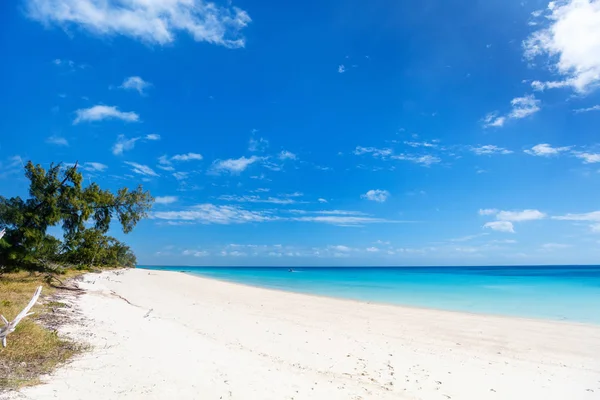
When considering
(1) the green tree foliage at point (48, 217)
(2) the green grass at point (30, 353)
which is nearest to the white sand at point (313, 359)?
(2) the green grass at point (30, 353)

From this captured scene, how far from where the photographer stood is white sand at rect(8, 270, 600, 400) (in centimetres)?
573

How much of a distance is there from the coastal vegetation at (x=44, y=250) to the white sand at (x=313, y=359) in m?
0.71

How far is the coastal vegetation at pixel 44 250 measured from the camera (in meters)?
6.51

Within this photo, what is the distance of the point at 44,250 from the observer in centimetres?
2072

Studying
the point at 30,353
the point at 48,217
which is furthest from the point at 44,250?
the point at 30,353

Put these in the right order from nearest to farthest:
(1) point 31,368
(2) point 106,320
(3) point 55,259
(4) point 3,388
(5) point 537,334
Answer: (4) point 3,388
(1) point 31,368
(2) point 106,320
(5) point 537,334
(3) point 55,259

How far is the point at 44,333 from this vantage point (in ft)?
25.6

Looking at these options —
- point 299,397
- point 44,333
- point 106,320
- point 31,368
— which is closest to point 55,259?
point 106,320

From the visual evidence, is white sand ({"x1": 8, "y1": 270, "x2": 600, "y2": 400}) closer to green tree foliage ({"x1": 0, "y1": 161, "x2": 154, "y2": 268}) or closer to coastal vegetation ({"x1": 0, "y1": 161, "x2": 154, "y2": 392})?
coastal vegetation ({"x1": 0, "y1": 161, "x2": 154, "y2": 392})

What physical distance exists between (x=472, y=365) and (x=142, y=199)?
26439 mm

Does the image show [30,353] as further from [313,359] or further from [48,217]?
[48,217]

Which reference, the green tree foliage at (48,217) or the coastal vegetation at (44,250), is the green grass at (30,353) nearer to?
the coastal vegetation at (44,250)

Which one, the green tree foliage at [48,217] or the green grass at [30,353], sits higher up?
the green tree foliage at [48,217]

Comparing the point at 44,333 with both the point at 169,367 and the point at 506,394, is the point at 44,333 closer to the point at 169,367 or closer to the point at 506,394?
the point at 169,367
